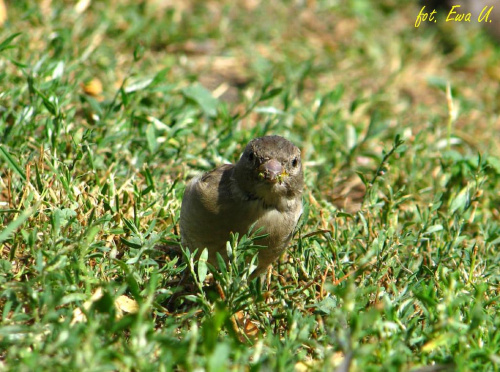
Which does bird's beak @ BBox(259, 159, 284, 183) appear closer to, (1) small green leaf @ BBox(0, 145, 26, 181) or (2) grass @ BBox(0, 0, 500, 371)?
(2) grass @ BBox(0, 0, 500, 371)

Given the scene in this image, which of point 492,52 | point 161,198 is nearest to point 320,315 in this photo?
point 161,198

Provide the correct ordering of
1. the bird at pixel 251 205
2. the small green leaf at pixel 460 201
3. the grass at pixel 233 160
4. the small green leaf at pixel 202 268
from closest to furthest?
the grass at pixel 233 160
the small green leaf at pixel 202 268
the bird at pixel 251 205
the small green leaf at pixel 460 201

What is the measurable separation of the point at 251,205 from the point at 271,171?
225 mm

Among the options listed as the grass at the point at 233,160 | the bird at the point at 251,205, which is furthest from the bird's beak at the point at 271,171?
the grass at the point at 233,160

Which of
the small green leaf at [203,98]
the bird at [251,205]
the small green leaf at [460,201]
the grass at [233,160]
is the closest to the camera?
the grass at [233,160]

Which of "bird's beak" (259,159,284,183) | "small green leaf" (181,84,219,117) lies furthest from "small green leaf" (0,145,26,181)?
"small green leaf" (181,84,219,117)

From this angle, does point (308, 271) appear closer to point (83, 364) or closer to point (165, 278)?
point (165, 278)

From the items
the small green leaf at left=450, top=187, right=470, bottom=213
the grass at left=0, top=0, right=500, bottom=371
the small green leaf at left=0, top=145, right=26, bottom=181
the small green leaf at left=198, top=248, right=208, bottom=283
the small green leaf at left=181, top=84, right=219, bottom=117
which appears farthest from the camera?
the small green leaf at left=181, top=84, right=219, bottom=117

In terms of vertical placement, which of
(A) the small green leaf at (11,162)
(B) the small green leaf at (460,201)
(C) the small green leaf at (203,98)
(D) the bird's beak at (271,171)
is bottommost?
(B) the small green leaf at (460,201)

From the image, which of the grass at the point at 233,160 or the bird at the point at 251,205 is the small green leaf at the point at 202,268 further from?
the bird at the point at 251,205

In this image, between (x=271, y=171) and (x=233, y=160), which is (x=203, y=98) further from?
(x=271, y=171)

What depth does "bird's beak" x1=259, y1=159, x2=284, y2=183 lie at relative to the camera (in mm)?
3709

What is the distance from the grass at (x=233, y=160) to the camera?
285 centimetres

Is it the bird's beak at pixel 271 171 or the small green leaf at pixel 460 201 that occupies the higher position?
the bird's beak at pixel 271 171
